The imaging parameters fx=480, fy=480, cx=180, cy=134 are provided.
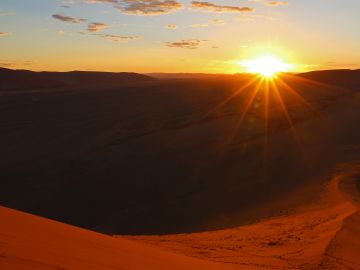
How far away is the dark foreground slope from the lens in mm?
13336

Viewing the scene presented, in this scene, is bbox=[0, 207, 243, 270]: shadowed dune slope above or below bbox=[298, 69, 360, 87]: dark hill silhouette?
below

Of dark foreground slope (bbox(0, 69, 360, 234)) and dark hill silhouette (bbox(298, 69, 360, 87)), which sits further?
dark hill silhouette (bbox(298, 69, 360, 87))

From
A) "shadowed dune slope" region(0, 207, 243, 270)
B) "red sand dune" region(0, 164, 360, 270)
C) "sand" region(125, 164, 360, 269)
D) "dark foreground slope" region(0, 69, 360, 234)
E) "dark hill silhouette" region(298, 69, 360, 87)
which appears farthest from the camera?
"dark hill silhouette" region(298, 69, 360, 87)

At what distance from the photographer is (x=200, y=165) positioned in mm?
17203

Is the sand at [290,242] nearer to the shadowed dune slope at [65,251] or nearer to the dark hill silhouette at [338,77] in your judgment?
the shadowed dune slope at [65,251]

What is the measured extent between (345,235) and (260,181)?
291 inches

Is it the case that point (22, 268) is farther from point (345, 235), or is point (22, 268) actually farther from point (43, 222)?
point (345, 235)

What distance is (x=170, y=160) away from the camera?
1788 cm

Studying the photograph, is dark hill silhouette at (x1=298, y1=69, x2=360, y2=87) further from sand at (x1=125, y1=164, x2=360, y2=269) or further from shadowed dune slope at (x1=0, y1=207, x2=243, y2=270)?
shadowed dune slope at (x1=0, y1=207, x2=243, y2=270)

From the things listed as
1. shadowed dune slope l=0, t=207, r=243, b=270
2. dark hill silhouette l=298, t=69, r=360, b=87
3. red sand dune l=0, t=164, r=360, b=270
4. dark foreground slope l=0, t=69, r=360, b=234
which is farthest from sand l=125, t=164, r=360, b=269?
dark hill silhouette l=298, t=69, r=360, b=87

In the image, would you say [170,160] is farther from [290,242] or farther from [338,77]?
[338,77]

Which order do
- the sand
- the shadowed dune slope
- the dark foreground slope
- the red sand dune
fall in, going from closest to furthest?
the shadowed dune slope < the red sand dune < the sand < the dark foreground slope

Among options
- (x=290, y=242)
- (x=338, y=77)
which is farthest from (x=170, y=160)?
(x=338, y=77)

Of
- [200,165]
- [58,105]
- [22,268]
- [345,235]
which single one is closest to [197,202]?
[200,165]
